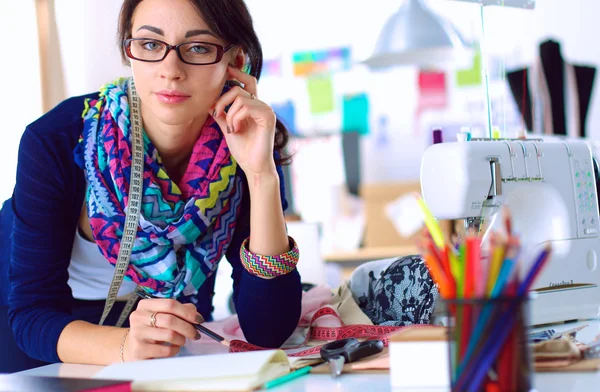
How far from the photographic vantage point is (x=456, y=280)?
667 mm

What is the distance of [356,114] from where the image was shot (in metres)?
5.98

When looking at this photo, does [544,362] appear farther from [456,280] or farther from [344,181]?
[344,181]

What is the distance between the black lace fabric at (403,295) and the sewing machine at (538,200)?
120mm

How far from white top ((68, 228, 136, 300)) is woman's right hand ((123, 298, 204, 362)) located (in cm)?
45

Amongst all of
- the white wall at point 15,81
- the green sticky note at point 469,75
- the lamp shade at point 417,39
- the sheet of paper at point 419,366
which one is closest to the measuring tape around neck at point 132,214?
the sheet of paper at point 419,366

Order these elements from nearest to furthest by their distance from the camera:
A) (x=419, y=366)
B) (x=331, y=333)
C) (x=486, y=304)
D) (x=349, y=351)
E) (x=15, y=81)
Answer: (x=486, y=304), (x=419, y=366), (x=349, y=351), (x=331, y=333), (x=15, y=81)

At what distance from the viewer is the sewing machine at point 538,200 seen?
136 centimetres

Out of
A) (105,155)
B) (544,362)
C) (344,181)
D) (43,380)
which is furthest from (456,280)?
(344,181)

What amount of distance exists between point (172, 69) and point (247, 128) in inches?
8.5

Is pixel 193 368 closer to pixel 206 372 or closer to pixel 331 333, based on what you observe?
pixel 206 372

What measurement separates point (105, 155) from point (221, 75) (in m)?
0.28

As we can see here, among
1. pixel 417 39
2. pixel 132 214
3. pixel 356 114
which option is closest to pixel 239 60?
pixel 132 214

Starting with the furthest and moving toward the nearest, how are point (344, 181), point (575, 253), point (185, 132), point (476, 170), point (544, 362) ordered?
point (344, 181) < point (185, 132) < point (575, 253) < point (476, 170) < point (544, 362)

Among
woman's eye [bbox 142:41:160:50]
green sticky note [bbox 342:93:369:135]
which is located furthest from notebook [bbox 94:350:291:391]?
green sticky note [bbox 342:93:369:135]
